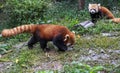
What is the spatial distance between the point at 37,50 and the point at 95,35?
1672 mm

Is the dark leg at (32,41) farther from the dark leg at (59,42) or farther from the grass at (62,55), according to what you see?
the dark leg at (59,42)

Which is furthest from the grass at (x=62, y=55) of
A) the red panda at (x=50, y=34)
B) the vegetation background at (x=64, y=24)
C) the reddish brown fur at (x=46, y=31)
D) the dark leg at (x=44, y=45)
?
the reddish brown fur at (x=46, y=31)

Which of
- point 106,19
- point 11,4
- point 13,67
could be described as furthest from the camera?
point 11,4

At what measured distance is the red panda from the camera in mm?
6539

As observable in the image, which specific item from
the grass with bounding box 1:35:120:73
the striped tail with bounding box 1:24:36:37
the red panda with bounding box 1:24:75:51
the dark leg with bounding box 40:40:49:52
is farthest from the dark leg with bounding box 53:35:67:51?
the striped tail with bounding box 1:24:36:37

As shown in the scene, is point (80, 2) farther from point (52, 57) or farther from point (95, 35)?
point (52, 57)

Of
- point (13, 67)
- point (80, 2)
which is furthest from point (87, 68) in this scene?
point (80, 2)

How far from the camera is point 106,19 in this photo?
31.5 feet

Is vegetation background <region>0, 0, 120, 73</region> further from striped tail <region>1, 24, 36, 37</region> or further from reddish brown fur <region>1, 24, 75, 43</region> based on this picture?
striped tail <region>1, 24, 36, 37</region>

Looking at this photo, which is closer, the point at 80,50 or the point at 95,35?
the point at 80,50

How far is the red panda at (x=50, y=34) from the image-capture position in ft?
21.5

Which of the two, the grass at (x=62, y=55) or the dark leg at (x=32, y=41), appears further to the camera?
the dark leg at (x=32, y=41)

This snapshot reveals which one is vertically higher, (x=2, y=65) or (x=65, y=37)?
(x=65, y=37)

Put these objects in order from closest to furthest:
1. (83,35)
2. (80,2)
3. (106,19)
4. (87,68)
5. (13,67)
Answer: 1. (87,68)
2. (13,67)
3. (83,35)
4. (106,19)
5. (80,2)
